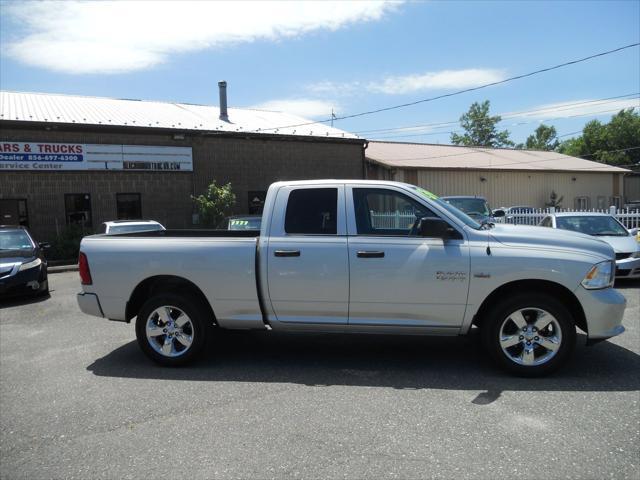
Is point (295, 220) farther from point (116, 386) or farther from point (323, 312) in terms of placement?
point (116, 386)

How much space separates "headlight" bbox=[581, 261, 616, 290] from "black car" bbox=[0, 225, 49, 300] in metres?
9.69

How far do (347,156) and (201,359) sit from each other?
66.1 ft

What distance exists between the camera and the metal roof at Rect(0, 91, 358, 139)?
19.0 m

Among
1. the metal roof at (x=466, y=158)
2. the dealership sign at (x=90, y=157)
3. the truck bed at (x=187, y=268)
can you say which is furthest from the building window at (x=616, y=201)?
the truck bed at (x=187, y=268)

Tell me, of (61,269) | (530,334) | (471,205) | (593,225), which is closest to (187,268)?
(530,334)

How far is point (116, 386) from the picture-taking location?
16.0 feet

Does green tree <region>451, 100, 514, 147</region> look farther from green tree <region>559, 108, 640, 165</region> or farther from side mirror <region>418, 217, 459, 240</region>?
side mirror <region>418, 217, 459, 240</region>

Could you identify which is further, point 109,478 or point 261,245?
point 261,245

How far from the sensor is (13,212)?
17.8m

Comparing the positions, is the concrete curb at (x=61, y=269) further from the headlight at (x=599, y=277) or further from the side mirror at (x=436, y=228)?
the headlight at (x=599, y=277)

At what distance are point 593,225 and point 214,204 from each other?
13.7 metres

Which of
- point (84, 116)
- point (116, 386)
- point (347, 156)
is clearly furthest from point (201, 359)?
point (347, 156)

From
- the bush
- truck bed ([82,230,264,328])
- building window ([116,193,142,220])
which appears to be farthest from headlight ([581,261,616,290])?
building window ([116,193,142,220])

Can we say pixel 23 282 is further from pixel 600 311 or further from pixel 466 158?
pixel 466 158
